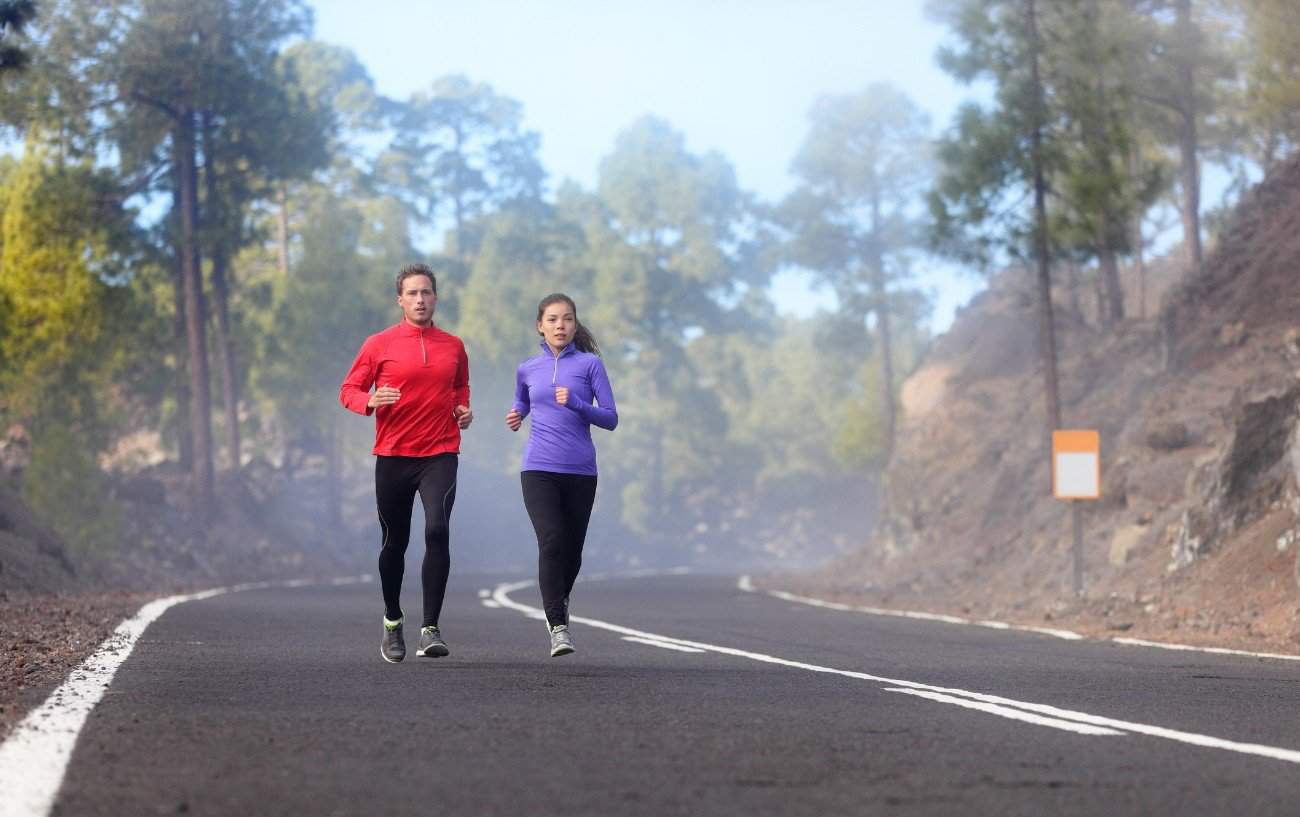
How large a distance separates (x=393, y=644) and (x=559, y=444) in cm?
152

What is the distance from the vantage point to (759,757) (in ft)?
19.6

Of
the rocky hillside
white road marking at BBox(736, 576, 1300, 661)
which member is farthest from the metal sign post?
white road marking at BBox(736, 576, 1300, 661)

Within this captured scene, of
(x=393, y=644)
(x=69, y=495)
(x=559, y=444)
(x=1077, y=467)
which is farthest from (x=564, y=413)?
(x=69, y=495)

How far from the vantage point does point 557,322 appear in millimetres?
10414

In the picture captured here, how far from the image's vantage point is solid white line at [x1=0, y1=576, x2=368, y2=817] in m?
4.94

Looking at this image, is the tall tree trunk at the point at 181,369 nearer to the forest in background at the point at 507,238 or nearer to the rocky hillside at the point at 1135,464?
the forest in background at the point at 507,238

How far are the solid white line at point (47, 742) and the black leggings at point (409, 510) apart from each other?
1597mm

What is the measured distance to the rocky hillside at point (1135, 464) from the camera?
19859 mm

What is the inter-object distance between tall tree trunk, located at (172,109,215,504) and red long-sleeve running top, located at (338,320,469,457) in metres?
33.2

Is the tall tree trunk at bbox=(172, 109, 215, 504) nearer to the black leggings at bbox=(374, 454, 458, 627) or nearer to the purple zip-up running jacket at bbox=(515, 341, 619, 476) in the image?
the black leggings at bbox=(374, 454, 458, 627)

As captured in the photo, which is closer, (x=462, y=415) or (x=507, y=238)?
(x=462, y=415)

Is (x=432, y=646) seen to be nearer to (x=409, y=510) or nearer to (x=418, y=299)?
(x=409, y=510)

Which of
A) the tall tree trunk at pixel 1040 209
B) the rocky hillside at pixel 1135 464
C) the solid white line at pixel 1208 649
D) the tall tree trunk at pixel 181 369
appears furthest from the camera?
the tall tree trunk at pixel 181 369

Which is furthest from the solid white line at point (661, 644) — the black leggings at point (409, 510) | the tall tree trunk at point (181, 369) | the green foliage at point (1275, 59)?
the tall tree trunk at point (181, 369)
